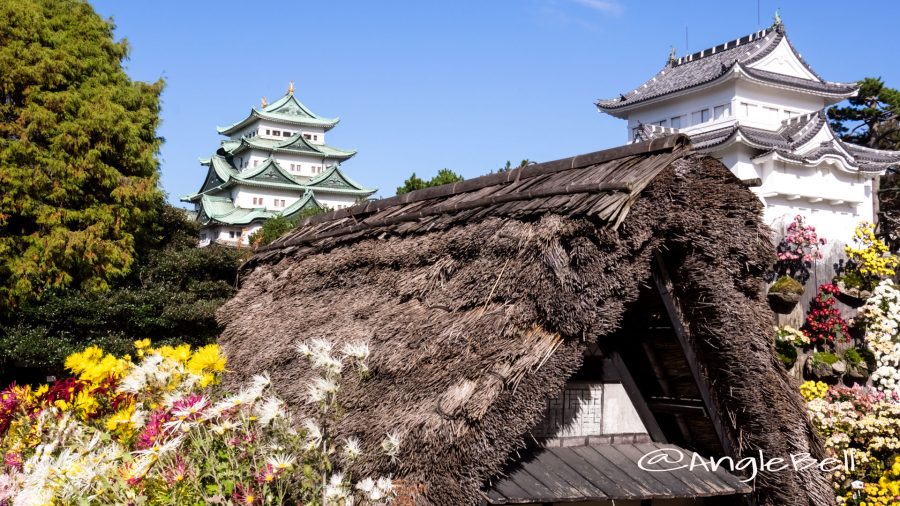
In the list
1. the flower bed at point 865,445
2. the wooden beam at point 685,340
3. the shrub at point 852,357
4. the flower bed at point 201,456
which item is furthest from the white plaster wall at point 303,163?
the flower bed at point 201,456

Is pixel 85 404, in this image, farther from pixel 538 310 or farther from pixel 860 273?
pixel 860 273

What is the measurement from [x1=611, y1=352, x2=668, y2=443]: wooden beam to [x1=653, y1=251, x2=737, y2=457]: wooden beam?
1.65 ft

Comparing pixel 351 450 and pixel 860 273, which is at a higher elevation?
pixel 860 273

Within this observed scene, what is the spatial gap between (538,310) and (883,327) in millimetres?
11839

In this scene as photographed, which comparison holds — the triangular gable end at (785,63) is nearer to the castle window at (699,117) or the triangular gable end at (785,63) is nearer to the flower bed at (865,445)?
the castle window at (699,117)

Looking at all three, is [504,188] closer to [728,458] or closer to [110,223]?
[728,458]

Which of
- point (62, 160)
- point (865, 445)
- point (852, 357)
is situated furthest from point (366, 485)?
point (62, 160)

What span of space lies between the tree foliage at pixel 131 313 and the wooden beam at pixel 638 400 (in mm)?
14692

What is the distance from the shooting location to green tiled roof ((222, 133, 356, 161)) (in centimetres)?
5438

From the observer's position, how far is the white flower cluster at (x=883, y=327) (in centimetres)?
1325

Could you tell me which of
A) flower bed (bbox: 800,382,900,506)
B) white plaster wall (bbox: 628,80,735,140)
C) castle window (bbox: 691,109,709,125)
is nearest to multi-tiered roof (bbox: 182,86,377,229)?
white plaster wall (bbox: 628,80,735,140)

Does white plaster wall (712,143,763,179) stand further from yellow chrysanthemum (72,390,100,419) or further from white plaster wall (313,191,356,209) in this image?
yellow chrysanthemum (72,390,100,419)

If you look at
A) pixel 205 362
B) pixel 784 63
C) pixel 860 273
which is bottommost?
pixel 205 362

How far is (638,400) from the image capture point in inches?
235
